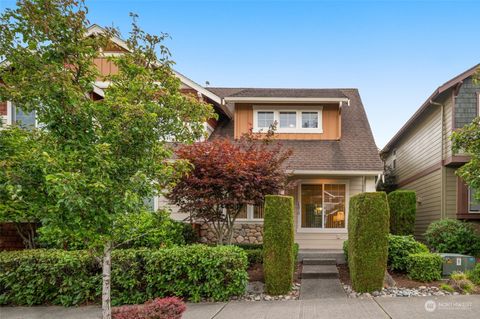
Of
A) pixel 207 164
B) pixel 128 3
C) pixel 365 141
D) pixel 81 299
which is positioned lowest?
pixel 81 299

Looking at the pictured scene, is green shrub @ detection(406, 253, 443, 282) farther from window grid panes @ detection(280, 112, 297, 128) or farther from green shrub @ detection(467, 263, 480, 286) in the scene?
window grid panes @ detection(280, 112, 297, 128)

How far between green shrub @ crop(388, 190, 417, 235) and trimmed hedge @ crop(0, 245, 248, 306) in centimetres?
672

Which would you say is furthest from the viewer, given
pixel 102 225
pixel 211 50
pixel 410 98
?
pixel 410 98

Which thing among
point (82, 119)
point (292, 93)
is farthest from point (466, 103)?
point (82, 119)

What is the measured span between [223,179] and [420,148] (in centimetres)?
1018

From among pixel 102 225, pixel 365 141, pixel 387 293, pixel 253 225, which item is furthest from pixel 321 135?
pixel 102 225

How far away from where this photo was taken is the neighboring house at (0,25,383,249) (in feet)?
36.9

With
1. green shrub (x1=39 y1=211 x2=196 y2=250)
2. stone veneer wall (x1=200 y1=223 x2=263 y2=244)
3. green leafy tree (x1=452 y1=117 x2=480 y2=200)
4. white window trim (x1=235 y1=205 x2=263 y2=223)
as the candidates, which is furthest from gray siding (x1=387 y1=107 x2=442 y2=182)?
green shrub (x1=39 y1=211 x2=196 y2=250)

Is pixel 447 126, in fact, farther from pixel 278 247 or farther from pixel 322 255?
pixel 278 247

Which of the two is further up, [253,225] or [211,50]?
[211,50]

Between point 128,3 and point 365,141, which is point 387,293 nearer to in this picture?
point 365,141

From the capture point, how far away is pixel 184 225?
10195 mm

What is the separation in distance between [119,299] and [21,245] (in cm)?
540

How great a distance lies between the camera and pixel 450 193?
39.3ft
